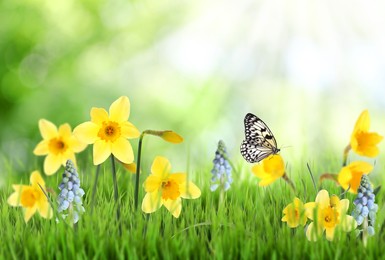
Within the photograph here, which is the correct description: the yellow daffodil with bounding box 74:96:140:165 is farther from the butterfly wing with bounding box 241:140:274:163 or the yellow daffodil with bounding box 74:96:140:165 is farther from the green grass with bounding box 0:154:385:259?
the butterfly wing with bounding box 241:140:274:163

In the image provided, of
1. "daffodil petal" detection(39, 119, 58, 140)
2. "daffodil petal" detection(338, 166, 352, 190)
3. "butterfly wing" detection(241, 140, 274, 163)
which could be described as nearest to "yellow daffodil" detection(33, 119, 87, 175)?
"daffodil petal" detection(39, 119, 58, 140)

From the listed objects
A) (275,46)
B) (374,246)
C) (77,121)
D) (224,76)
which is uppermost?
(275,46)

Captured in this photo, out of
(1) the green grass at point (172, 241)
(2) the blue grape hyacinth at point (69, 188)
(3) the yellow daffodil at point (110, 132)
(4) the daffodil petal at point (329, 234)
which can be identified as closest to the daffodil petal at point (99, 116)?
(3) the yellow daffodil at point (110, 132)

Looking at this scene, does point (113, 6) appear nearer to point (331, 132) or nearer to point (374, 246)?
point (331, 132)

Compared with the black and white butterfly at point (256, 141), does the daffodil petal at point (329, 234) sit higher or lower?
lower

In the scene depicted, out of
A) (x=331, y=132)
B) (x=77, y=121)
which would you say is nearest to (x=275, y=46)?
(x=331, y=132)

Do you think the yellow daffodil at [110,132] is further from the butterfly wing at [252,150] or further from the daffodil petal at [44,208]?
the butterfly wing at [252,150]

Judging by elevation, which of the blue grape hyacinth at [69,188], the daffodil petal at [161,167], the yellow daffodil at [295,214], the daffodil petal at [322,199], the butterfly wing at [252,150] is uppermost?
the butterfly wing at [252,150]

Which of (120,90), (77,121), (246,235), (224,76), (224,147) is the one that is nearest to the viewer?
(246,235)

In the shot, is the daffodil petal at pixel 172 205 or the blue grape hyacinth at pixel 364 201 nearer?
the blue grape hyacinth at pixel 364 201
